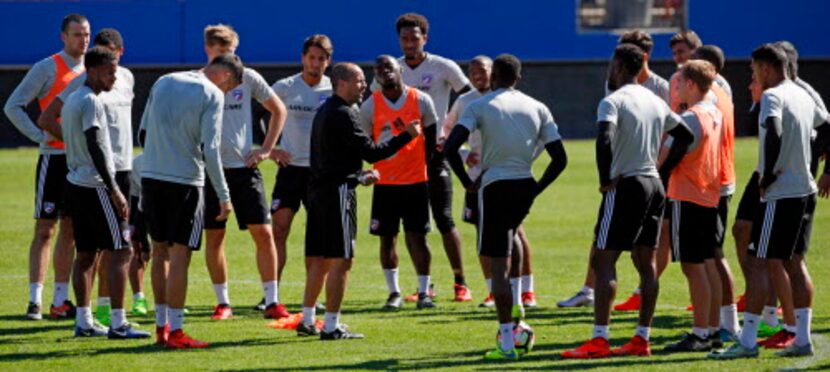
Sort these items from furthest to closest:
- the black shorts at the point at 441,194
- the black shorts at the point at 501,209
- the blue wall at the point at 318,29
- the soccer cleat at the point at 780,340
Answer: the blue wall at the point at 318,29 < the black shorts at the point at 441,194 < the soccer cleat at the point at 780,340 < the black shorts at the point at 501,209

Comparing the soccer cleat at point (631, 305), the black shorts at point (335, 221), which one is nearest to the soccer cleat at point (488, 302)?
the soccer cleat at point (631, 305)

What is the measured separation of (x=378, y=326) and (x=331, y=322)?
952 mm

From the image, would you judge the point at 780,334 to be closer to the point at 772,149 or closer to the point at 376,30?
the point at 772,149

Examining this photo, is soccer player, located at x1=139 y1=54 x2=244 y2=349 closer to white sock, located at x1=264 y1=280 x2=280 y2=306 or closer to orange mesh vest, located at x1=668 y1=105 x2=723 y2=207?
white sock, located at x1=264 y1=280 x2=280 y2=306

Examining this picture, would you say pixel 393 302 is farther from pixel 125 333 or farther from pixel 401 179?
pixel 125 333

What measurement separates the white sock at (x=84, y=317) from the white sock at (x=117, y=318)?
21 cm

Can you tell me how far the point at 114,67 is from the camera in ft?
39.2

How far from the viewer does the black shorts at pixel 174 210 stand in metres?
11.7

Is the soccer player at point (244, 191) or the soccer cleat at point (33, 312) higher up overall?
the soccer player at point (244, 191)

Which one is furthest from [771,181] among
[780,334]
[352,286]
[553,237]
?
[553,237]

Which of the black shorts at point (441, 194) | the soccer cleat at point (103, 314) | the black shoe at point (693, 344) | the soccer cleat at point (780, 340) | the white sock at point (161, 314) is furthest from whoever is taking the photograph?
the black shorts at point (441, 194)

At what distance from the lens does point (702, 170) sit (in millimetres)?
11547

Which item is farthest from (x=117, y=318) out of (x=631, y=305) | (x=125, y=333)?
(x=631, y=305)

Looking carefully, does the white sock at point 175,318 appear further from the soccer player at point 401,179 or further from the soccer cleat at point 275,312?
the soccer player at point 401,179
